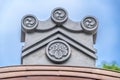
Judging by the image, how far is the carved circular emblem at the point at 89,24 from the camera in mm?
12906

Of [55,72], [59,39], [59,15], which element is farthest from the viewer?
[59,15]

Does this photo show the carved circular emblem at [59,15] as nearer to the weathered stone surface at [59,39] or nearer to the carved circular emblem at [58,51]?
the weathered stone surface at [59,39]

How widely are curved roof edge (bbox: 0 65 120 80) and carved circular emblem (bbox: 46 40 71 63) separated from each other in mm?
1601

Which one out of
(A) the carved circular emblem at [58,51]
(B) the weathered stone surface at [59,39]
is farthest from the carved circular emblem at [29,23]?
(A) the carved circular emblem at [58,51]

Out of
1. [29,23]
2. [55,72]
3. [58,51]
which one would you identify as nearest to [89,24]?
[58,51]


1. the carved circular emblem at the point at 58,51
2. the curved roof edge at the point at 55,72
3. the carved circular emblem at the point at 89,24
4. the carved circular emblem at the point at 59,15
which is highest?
the carved circular emblem at the point at 59,15

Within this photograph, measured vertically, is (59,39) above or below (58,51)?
above

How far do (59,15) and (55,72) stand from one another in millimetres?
3364

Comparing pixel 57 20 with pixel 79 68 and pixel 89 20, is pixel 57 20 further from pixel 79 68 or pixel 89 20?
pixel 79 68

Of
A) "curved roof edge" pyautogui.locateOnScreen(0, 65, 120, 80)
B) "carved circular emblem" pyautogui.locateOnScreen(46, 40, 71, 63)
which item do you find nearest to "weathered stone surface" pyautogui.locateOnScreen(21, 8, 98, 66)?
"carved circular emblem" pyautogui.locateOnScreen(46, 40, 71, 63)

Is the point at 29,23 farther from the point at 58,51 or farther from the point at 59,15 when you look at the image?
the point at 58,51

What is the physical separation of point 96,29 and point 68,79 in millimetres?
3288

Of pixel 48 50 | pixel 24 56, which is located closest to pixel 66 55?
A: pixel 48 50

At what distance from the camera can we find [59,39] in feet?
42.2
